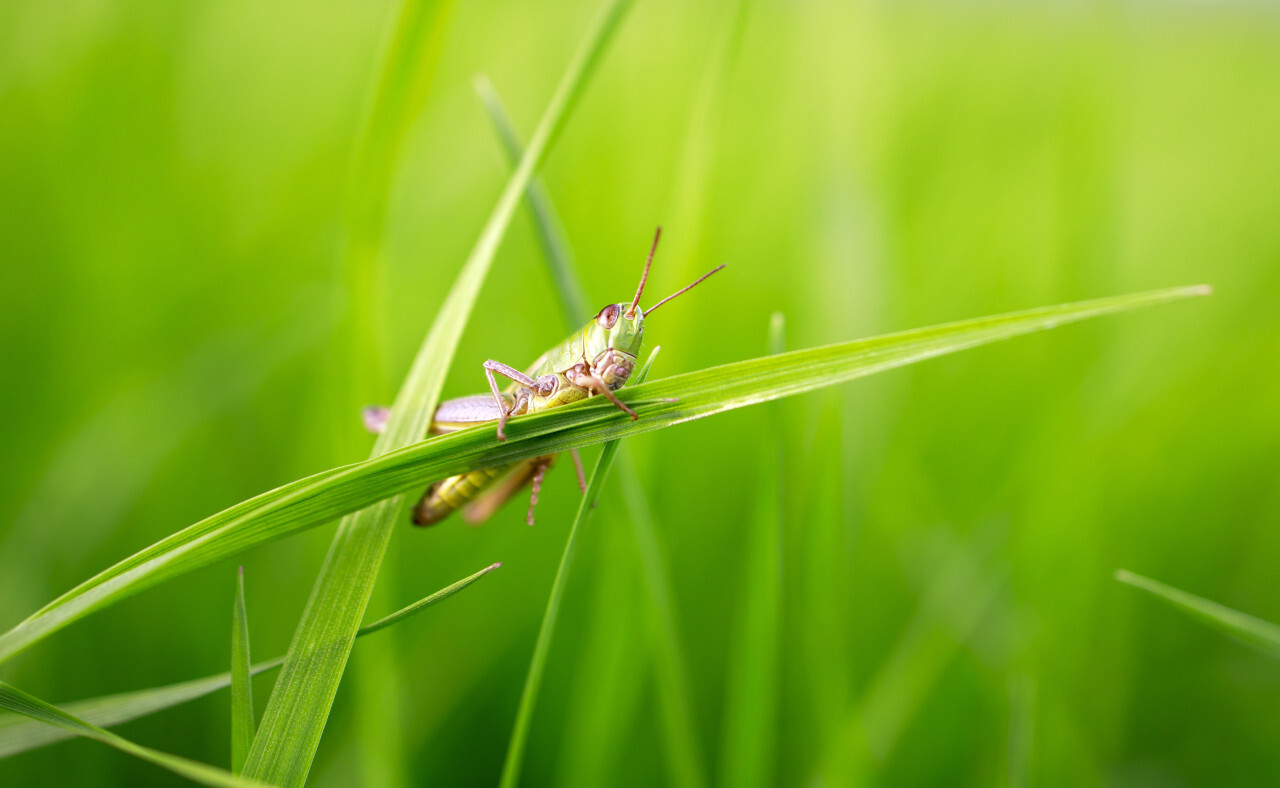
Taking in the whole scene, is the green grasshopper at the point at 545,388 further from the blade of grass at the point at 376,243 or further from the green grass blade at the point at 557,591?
the green grass blade at the point at 557,591

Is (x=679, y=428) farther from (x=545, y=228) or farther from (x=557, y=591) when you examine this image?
(x=557, y=591)

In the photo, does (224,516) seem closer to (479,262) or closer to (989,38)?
(479,262)

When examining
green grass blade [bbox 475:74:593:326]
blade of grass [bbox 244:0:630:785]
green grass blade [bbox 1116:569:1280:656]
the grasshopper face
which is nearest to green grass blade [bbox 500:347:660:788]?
blade of grass [bbox 244:0:630:785]

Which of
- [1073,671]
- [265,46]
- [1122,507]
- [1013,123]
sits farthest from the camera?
[1013,123]

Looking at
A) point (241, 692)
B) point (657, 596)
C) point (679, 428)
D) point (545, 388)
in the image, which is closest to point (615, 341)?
point (545, 388)

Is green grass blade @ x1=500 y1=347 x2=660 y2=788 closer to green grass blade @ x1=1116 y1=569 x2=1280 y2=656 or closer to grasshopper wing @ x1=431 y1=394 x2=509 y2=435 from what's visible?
grasshopper wing @ x1=431 y1=394 x2=509 y2=435

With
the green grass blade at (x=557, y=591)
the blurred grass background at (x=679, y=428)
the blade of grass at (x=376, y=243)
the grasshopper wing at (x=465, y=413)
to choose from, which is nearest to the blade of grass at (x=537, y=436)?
the green grass blade at (x=557, y=591)

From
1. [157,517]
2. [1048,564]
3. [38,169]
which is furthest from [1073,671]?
[38,169]
